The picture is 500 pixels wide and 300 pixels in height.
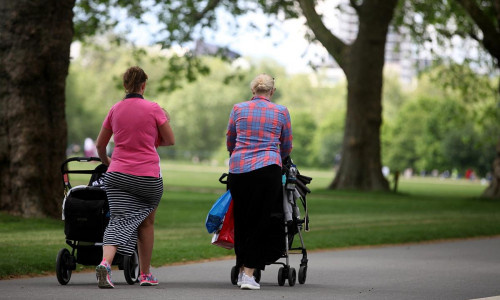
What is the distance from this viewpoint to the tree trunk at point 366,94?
114ft

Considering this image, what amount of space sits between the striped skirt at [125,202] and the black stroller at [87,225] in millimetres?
200

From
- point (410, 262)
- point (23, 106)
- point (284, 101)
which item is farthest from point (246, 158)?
point (284, 101)

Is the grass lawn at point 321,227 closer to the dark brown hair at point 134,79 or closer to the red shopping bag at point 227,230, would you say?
the red shopping bag at point 227,230

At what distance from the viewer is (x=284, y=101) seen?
472 feet

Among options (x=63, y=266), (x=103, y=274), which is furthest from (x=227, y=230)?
(x=63, y=266)

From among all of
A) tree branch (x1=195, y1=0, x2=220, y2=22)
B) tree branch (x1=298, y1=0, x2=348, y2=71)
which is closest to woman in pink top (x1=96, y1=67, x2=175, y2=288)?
tree branch (x1=298, y1=0, x2=348, y2=71)

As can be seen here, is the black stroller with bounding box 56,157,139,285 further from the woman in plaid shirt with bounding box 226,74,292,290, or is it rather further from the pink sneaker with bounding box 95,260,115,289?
the woman in plaid shirt with bounding box 226,74,292,290

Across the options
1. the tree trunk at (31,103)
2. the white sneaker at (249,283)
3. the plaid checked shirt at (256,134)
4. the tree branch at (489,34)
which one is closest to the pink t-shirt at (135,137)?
the plaid checked shirt at (256,134)

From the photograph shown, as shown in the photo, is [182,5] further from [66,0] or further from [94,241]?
[94,241]

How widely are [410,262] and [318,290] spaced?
3831 mm

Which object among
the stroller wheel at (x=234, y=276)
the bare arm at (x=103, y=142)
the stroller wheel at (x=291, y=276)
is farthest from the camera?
the stroller wheel at (x=234, y=276)

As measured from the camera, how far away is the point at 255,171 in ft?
28.4

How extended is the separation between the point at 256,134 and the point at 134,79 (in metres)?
1.15

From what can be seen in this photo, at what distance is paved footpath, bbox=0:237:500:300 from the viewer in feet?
26.8
